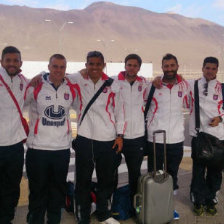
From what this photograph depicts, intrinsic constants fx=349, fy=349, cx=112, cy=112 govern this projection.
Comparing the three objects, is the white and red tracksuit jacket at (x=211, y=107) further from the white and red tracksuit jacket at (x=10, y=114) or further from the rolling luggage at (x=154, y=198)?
the white and red tracksuit jacket at (x=10, y=114)

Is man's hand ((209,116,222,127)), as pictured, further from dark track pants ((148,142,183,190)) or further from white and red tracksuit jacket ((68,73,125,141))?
white and red tracksuit jacket ((68,73,125,141))

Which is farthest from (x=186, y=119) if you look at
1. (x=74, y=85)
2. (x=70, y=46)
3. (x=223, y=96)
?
(x=70, y=46)

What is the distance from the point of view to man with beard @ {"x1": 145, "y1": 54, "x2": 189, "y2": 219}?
14.4 feet

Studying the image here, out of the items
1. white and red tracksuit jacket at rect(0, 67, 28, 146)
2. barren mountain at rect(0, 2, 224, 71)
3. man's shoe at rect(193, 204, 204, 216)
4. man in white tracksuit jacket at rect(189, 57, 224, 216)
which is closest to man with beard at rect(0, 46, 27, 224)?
white and red tracksuit jacket at rect(0, 67, 28, 146)

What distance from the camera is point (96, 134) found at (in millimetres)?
4094

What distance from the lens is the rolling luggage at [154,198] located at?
4.03 metres

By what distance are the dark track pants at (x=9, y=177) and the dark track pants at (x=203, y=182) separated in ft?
7.45

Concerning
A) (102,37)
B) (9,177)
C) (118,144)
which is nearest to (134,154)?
(118,144)

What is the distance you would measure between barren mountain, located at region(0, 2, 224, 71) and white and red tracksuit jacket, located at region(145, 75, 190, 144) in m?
88.7

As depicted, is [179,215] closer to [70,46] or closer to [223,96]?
[223,96]

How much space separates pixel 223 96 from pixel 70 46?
123 metres

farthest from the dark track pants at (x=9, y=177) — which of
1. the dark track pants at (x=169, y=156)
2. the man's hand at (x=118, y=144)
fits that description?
the dark track pants at (x=169, y=156)

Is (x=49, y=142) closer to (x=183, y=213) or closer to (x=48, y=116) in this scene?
(x=48, y=116)

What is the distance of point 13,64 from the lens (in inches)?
150
